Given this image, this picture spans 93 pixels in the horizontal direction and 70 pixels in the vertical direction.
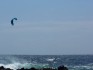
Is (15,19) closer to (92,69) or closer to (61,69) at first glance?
(61,69)

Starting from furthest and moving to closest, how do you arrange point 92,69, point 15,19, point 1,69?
point 92,69 → point 1,69 → point 15,19

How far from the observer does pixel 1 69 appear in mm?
38875

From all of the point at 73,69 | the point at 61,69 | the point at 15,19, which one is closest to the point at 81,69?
the point at 73,69

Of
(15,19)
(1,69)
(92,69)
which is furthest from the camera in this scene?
(92,69)

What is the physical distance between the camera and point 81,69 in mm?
64438

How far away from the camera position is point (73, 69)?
6331 centimetres

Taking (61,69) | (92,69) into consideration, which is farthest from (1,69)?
(92,69)

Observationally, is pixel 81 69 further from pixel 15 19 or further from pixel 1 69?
pixel 15 19

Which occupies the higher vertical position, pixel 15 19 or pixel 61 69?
pixel 15 19

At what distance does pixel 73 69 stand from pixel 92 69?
268 centimetres

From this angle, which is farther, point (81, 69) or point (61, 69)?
point (81, 69)

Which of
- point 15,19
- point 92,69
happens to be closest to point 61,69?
point 15,19

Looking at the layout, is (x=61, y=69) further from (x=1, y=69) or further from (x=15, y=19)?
(x=15, y=19)

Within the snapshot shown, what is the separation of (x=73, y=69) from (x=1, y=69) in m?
25.6
